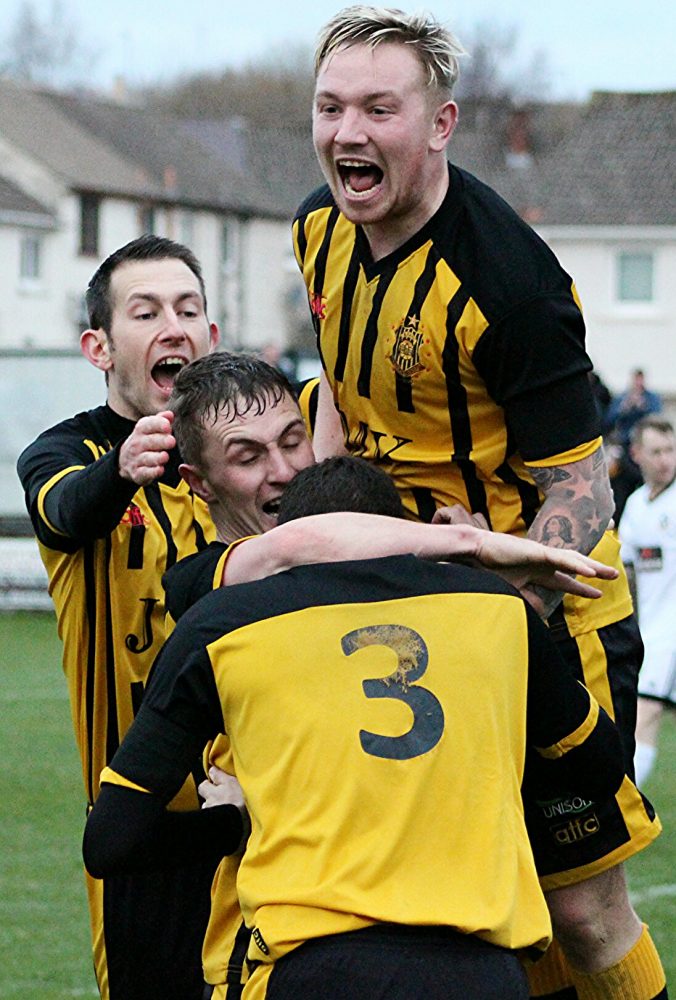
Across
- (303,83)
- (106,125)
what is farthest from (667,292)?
(303,83)

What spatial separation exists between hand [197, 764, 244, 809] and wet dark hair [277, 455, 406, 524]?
598 mm

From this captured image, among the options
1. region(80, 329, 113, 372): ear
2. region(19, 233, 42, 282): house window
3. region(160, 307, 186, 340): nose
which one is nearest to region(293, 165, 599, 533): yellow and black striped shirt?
region(160, 307, 186, 340): nose

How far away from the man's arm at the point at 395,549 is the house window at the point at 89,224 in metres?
45.2

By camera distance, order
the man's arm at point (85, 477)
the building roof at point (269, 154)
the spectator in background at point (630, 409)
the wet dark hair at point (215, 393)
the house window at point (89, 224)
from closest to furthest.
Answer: the man's arm at point (85, 477), the wet dark hair at point (215, 393), the spectator in background at point (630, 409), the house window at point (89, 224), the building roof at point (269, 154)

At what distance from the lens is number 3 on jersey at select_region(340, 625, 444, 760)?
3.09m

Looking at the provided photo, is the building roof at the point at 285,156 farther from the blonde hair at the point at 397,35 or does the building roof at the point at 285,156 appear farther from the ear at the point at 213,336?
the blonde hair at the point at 397,35

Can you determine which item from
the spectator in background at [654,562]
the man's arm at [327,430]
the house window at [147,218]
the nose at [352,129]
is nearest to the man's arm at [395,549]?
the man's arm at [327,430]

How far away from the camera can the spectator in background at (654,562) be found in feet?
34.2

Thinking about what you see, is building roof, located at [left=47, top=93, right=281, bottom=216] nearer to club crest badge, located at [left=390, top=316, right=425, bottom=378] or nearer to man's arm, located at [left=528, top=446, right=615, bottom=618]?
club crest badge, located at [left=390, top=316, right=425, bottom=378]

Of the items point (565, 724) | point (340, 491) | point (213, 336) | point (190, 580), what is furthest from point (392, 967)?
point (213, 336)

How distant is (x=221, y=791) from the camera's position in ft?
12.0

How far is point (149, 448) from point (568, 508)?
0.96 metres

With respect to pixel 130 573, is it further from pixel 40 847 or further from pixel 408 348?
pixel 40 847

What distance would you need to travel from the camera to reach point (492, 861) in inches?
122
